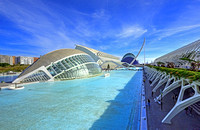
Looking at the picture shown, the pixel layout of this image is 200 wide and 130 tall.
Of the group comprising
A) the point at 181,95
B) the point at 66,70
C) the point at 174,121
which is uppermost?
the point at 66,70

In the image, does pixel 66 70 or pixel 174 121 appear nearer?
pixel 174 121

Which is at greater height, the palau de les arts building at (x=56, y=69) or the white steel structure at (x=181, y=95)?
the palau de les arts building at (x=56, y=69)

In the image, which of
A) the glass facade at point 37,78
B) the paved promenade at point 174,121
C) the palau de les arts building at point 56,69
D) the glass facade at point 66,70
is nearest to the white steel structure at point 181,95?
the paved promenade at point 174,121

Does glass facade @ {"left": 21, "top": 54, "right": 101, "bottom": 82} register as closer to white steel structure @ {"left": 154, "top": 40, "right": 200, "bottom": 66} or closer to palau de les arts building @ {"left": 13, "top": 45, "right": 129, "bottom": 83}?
palau de les arts building @ {"left": 13, "top": 45, "right": 129, "bottom": 83}

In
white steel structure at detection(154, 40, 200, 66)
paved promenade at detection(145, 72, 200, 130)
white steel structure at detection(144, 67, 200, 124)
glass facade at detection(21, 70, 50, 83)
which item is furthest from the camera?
glass facade at detection(21, 70, 50, 83)

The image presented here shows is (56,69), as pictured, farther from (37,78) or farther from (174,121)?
(174,121)

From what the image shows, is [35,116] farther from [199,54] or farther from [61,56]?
[199,54]

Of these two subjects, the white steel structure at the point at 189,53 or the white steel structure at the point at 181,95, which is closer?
the white steel structure at the point at 181,95

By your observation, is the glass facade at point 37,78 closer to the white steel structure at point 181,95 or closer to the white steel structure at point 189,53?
the white steel structure at point 181,95

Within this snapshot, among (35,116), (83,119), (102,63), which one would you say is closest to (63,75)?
(35,116)

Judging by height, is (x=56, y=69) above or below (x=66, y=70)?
above

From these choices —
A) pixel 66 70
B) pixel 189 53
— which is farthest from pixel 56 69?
pixel 189 53

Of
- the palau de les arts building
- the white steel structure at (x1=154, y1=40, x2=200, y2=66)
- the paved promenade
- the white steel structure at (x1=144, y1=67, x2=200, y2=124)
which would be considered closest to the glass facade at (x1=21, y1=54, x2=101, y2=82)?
the palau de les arts building

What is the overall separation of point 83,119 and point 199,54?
25.2 meters
